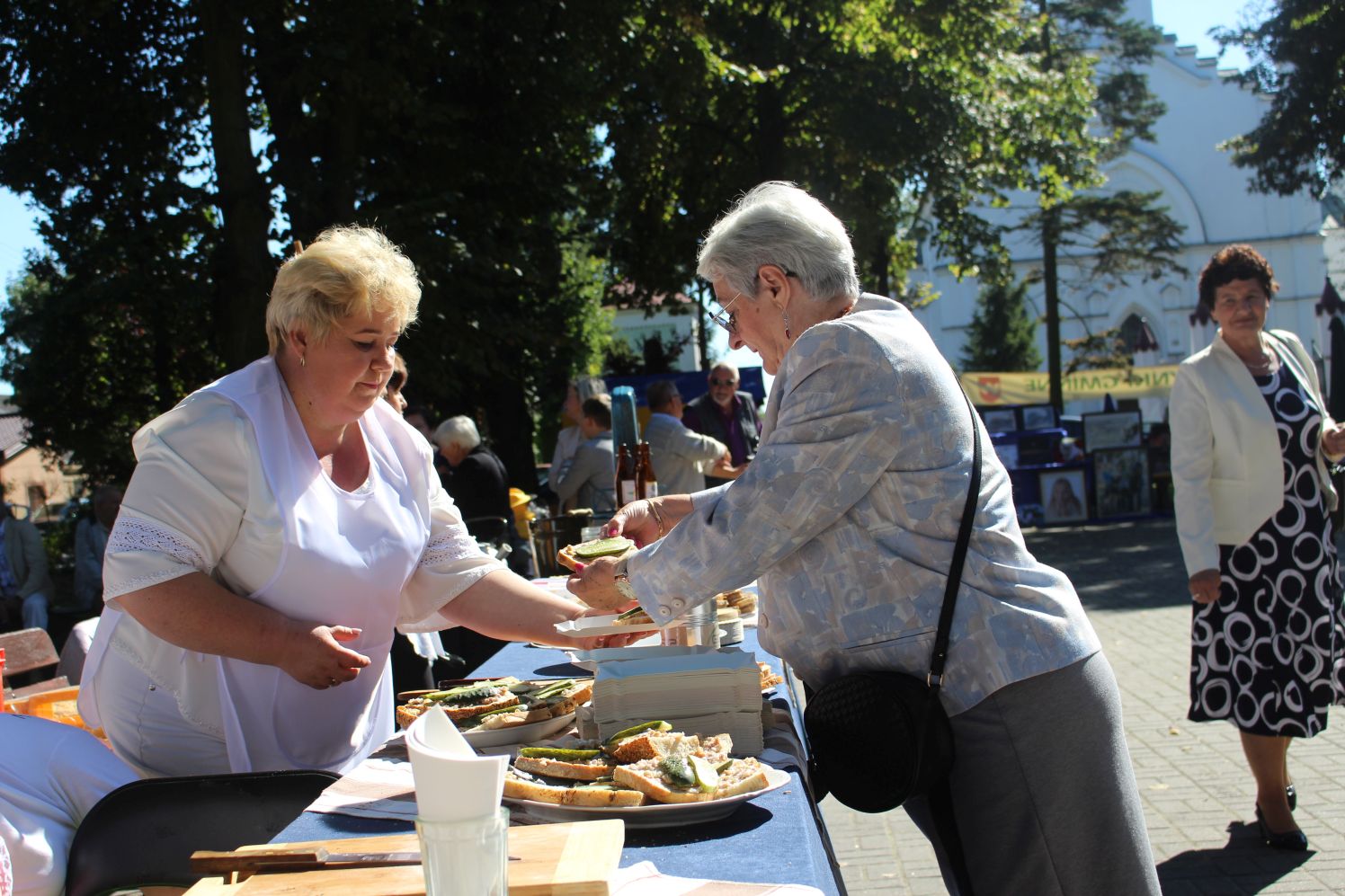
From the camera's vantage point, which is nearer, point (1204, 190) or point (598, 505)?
point (598, 505)

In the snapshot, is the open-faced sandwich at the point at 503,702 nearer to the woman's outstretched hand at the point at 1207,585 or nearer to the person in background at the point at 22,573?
the woman's outstretched hand at the point at 1207,585

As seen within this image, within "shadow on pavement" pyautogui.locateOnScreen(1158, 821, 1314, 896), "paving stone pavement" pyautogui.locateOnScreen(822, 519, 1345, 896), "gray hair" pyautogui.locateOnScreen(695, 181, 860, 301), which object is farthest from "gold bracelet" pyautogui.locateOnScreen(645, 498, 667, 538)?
"shadow on pavement" pyautogui.locateOnScreen(1158, 821, 1314, 896)

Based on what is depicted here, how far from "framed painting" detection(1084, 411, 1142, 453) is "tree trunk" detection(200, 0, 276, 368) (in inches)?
526

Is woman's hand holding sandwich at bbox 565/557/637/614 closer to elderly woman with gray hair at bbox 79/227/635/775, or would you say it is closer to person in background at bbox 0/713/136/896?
elderly woman with gray hair at bbox 79/227/635/775

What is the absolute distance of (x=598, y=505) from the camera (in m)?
8.55

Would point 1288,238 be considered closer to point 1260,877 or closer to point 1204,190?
point 1204,190

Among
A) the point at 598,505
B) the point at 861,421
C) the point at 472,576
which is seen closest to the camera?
the point at 861,421

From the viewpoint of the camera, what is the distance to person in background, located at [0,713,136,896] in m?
2.22

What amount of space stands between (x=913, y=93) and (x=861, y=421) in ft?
59.0

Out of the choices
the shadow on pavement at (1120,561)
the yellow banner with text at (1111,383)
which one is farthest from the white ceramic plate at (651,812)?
the yellow banner with text at (1111,383)


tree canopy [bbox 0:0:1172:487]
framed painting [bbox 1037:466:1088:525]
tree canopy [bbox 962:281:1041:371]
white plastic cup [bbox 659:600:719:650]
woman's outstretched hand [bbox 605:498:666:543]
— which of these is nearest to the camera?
woman's outstretched hand [bbox 605:498:666:543]

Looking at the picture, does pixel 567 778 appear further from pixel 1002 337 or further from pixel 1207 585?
pixel 1002 337

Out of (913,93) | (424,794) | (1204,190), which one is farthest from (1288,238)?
(424,794)

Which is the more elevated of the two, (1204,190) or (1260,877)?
(1204,190)
